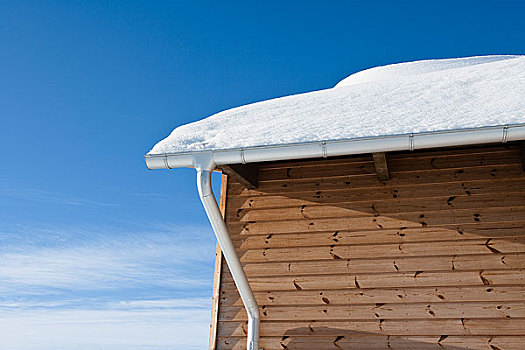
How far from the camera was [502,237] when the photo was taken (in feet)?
13.9

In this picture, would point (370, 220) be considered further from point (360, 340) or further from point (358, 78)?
point (358, 78)

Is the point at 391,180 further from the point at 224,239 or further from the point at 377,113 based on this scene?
the point at 224,239

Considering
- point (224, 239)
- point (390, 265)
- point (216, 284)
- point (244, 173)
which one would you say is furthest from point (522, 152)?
point (216, 284)

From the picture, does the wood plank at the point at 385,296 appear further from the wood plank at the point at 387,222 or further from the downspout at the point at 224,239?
the wood plank at the point at 387,222

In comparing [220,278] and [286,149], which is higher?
[286,149]

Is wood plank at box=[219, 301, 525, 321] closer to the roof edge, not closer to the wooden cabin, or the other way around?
the wooden cabin

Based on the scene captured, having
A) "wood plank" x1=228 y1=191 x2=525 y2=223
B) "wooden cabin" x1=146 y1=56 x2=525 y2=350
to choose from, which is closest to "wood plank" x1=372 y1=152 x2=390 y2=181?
"wooden cabin" x1=146 y1=56 x2=525 y2=350

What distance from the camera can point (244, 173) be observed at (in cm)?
454

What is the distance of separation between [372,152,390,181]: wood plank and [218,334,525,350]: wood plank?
4.31ft

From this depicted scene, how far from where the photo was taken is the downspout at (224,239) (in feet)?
11.5

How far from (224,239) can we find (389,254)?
1476 millimetres

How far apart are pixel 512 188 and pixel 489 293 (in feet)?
2.89

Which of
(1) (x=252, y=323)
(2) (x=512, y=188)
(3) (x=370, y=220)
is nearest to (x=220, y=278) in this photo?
(1) (x=252, y=323)

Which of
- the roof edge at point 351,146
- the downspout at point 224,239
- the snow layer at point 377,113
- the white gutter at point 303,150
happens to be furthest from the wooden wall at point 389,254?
the roof edge at point 351,146
